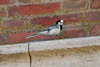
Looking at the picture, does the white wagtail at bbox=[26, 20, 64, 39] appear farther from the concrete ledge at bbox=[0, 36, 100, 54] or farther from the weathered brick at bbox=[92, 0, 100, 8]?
the weathered brick at bbox=[92, 0, 100, 8]

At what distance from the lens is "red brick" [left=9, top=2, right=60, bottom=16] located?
A: 1.17 metres

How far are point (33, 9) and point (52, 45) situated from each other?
0.17 meters

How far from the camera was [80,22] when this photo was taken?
4.18 feet

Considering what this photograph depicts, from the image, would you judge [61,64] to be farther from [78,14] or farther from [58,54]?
[78,14]

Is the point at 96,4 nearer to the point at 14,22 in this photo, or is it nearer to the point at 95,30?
the point at 95,30

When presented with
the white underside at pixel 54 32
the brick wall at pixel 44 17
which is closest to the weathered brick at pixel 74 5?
the brick wall at pixel 44 17

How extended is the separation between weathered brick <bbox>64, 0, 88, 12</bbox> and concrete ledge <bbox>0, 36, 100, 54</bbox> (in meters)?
0.13

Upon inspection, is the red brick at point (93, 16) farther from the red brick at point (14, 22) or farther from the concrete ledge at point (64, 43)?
the red brick at point (14, 22)

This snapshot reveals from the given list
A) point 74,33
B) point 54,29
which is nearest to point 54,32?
point 54,29

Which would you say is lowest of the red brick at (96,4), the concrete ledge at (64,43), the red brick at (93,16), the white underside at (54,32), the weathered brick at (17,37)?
the concrete ledge at (64,43)

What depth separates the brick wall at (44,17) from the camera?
117 centimetres

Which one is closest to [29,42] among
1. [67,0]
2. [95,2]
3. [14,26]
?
[14,26]

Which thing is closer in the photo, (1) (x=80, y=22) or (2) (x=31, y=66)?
(2) (x=31, y=66)

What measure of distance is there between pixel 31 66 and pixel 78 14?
12.3 inches
